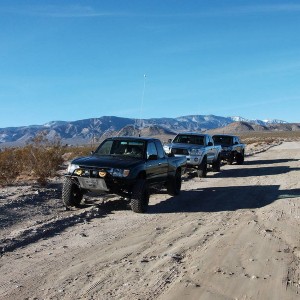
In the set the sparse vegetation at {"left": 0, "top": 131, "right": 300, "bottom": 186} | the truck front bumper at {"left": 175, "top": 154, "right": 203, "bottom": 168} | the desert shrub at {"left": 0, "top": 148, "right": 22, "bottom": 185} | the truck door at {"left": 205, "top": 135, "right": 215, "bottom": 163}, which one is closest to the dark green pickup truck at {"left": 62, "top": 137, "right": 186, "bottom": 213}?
the sparse vegetation at {"left": 0, "top": 131, "right": 300, "bottom": 186}

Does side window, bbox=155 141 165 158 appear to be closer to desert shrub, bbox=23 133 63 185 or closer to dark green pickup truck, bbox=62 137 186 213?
dark green pickup truck, bbox=62 137 186 213

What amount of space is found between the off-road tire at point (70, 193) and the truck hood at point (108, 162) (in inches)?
19.7

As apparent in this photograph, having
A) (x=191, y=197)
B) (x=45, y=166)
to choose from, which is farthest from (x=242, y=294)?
(x=45, y=166)

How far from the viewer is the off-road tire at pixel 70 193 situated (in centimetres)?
1073

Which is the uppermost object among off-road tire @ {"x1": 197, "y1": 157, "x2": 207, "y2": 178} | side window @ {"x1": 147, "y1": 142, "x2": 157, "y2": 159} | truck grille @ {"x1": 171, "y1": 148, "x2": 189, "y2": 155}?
side window @ {"x1": 147, "y1": 142, "x2": 157, "y2": 159}

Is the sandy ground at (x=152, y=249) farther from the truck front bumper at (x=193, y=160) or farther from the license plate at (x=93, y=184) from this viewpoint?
the truck front bumper at (x=193, y=160)

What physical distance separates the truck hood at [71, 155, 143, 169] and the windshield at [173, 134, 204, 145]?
8.82m

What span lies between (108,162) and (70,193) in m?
1.16

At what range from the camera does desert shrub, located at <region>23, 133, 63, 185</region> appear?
16.3m

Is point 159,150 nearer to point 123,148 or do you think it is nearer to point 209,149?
point 123,148

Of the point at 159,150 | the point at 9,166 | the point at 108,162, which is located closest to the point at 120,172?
the point at 108,162

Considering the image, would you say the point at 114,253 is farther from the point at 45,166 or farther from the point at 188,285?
the point at 45,166

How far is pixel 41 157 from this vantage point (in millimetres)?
16688

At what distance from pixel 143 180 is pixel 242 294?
5.45 metres
